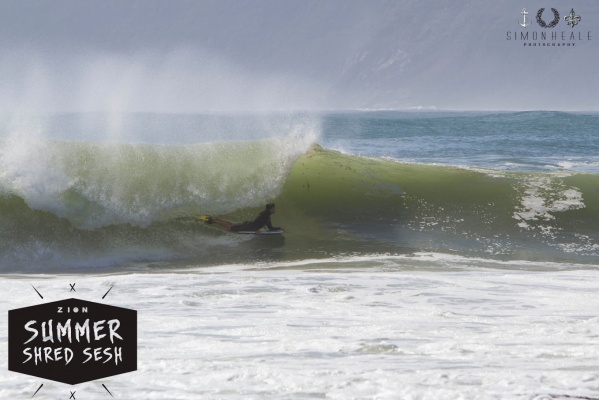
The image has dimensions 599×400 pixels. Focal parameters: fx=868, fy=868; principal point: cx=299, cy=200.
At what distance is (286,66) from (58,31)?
49413 mm

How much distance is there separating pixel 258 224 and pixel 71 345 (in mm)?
6944

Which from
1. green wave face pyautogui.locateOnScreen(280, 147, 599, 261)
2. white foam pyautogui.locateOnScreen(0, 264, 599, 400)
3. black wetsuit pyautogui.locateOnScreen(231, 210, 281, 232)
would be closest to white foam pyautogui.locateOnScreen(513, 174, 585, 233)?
green wave face pyautogui.locateOnScreen(280, 147, 599, 261)

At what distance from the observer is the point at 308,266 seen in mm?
9898

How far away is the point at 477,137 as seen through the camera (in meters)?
37.1

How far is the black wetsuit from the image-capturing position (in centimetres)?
1130

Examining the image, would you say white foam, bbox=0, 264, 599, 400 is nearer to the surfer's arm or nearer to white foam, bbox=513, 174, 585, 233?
the surfer's arm

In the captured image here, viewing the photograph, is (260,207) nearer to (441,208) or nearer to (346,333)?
(441,208)

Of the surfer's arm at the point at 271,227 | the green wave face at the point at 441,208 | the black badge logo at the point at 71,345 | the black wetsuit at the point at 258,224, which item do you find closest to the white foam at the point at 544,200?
the green wave face at the point at 441,208

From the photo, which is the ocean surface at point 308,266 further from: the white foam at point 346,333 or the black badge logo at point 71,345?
the black badge logo at point 71,345

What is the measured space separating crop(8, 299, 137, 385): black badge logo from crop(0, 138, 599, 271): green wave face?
15.8 feet

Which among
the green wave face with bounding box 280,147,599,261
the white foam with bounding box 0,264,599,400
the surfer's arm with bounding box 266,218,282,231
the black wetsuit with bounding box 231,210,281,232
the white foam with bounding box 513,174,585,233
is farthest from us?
the white foam with bounding box 513,174,585,233

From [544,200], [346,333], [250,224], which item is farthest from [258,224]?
[346,333]

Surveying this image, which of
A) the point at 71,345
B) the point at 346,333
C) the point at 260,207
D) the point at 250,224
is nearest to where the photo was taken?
the point at 71,345

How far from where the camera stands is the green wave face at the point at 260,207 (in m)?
10.6
